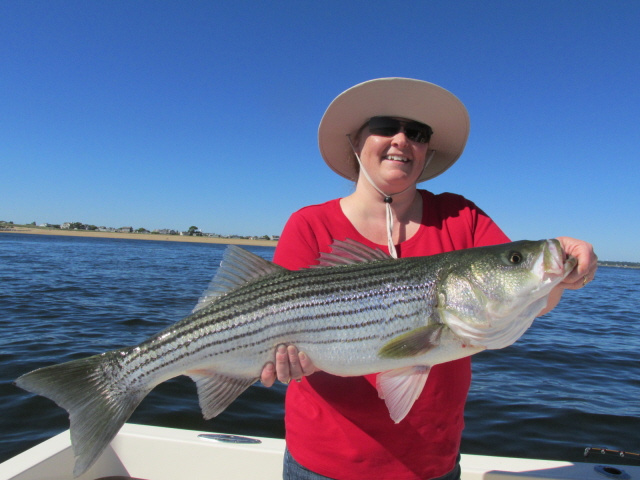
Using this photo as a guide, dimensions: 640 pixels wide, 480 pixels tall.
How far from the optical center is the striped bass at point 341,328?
2914 mm

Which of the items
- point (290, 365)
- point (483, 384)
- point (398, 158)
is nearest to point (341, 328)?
point (290, 365)

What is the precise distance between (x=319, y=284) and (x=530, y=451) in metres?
6.30

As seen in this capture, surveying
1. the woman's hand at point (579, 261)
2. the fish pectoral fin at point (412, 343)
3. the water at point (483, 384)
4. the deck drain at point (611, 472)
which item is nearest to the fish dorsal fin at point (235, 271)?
the fish pectoral fin at point (412, 343)

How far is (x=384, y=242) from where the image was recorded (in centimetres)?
350

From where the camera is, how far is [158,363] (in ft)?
10.3

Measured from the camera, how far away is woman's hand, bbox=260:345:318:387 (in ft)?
9.77

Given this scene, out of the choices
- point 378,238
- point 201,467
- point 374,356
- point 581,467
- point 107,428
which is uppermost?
point 378,238

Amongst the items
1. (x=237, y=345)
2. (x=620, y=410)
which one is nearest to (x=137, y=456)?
(x=237, y=345)

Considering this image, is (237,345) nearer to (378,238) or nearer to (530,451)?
(378,238)

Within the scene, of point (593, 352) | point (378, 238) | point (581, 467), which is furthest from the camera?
point (593, 352)

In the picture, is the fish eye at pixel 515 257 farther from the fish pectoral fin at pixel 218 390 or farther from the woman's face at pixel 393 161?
the fish pectoral fin at pixel 218 390

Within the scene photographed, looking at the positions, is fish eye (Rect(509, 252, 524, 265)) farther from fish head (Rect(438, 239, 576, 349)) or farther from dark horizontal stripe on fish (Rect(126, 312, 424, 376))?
dark horizontal stripe on fish (Rect(126, 312, 424, 376))

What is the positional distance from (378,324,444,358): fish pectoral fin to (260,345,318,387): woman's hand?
514 millimetres

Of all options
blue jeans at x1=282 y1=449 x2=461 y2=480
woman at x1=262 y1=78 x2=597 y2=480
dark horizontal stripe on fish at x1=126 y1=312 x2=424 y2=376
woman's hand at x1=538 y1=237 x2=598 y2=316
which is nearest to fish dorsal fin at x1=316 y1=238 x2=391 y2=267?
woman at x1=262 y1=78 x2=597 y2=480
